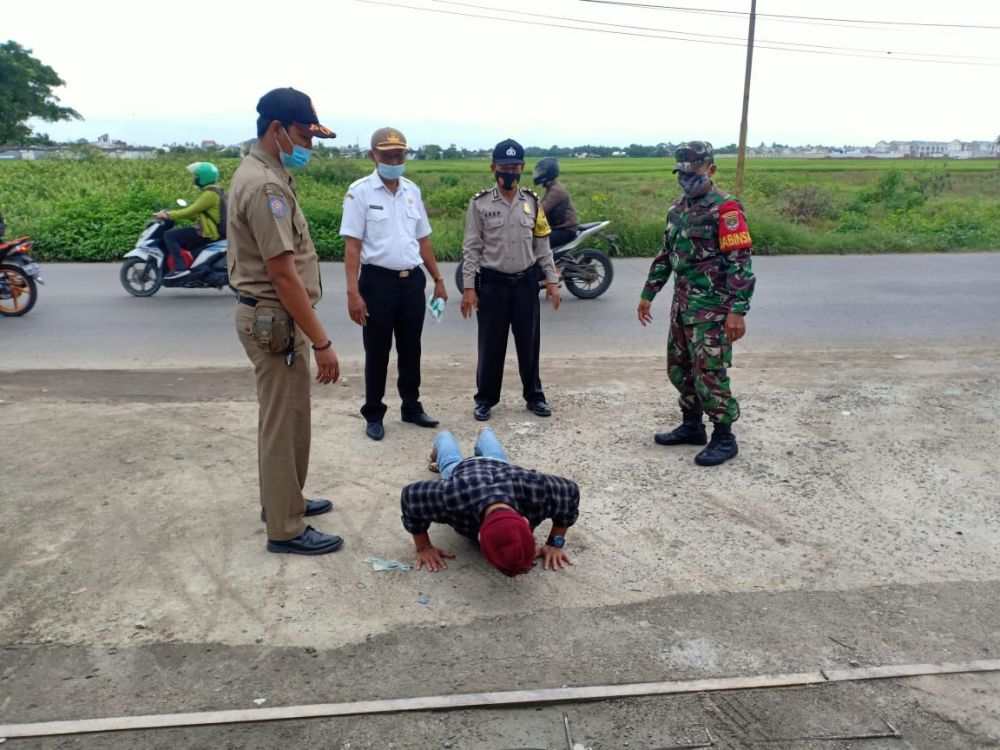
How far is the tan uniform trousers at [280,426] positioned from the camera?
11.8 feet

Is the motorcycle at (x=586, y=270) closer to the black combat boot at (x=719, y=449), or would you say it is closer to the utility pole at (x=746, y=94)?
the black combat boot at (x=719, y=449)

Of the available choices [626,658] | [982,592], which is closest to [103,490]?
[626,658]

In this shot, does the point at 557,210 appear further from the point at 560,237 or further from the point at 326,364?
the point at 326,364

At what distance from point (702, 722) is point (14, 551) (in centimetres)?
308

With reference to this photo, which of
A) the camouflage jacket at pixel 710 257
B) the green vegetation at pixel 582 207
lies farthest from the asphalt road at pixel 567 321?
the camouflage jacket at pixel 710 257

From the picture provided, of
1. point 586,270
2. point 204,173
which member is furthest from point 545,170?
point 204,173

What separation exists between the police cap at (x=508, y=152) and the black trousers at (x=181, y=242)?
612 cm

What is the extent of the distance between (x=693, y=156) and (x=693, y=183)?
0.15 m

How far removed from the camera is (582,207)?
24562 millimetres

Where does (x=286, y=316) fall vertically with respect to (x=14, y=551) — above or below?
above

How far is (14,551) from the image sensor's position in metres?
3.78

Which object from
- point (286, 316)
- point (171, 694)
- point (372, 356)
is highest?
point (286, 316)

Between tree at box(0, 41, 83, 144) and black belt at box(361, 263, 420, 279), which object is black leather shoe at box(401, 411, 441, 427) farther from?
tree at box(0, 41, 83, 144)

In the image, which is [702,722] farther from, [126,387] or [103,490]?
[126,387]
